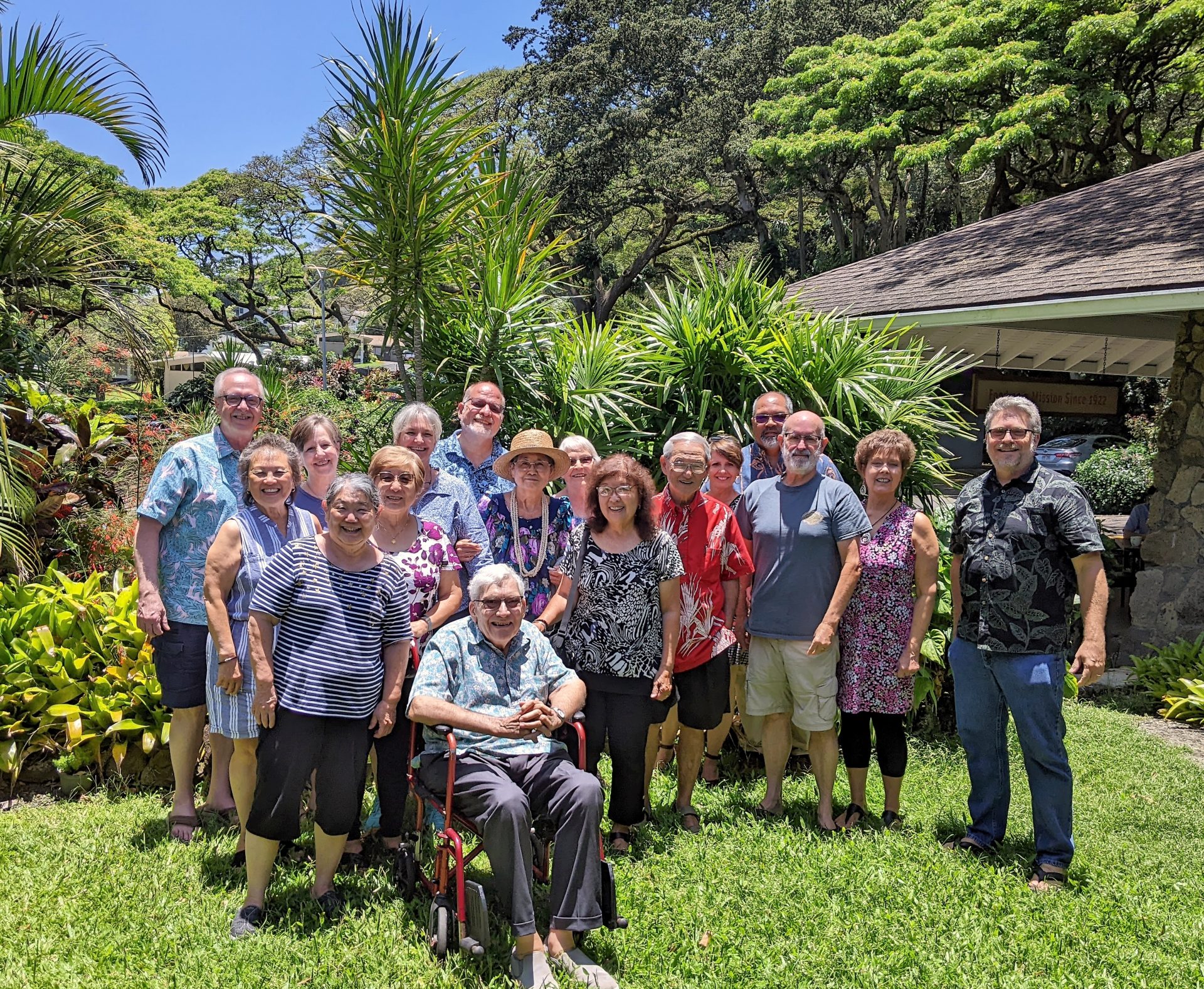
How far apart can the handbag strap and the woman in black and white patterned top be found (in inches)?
0.5

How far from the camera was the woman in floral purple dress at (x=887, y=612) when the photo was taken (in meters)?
A: 4.23

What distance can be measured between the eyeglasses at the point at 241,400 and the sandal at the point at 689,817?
2.71 m

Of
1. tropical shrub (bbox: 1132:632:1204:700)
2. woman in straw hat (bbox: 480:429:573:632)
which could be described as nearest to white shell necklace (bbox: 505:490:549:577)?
woman in straw hat (bbox: 480:429:573:632)

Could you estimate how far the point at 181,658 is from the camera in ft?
13.0

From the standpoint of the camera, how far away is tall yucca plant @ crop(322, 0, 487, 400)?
548cm

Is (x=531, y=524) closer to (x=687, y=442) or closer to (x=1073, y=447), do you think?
(x=687, y=442)

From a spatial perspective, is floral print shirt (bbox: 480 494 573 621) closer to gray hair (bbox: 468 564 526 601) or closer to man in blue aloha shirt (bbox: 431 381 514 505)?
man in blue aloha shirt (bbox: 431 381 514 505)

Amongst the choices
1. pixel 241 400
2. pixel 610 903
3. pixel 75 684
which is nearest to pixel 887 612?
pixel 610 903

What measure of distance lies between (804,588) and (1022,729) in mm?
1077

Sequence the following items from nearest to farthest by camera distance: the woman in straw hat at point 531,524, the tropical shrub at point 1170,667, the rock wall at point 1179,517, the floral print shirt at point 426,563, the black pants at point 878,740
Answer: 1. the floral print shirt at point 426,563
2. the woman in straw hat at point 531,524
3. the black pants at point 878,740
4. the tropical shrub at point 1170,667
5. the rock wall at point 1179,517

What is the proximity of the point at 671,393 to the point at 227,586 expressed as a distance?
337 cm

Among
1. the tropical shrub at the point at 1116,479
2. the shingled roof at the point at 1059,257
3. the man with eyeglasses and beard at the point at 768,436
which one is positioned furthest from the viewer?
the tropical shrub at the point at 1116,479

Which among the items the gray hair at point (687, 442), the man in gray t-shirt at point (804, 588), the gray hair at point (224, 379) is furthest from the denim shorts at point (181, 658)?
the man in gray t-shirt at point (804, 588)

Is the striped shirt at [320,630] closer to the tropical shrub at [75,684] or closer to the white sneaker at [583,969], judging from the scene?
the white sneaker at [583,969]
